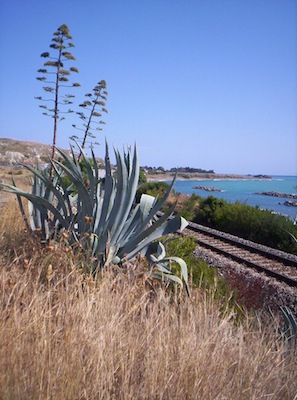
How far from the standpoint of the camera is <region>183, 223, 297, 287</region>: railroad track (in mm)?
8579

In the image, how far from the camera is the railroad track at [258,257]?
8.58 meters

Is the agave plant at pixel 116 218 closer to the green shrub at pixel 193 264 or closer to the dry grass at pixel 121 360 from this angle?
the green shrub at pixel 193 264

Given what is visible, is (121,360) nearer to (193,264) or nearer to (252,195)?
(193,264)

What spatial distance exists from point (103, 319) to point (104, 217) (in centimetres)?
221

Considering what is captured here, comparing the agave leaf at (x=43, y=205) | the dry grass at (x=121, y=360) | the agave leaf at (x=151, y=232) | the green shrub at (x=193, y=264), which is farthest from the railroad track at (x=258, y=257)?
the dry grass at (x=121, y=360)

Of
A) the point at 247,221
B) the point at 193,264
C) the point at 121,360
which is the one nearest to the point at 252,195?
the point at 247,221

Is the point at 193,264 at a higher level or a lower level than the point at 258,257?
higher

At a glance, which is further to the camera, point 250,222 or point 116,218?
point 250,222

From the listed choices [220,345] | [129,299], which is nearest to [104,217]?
[129,299]

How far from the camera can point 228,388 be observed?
2.58m

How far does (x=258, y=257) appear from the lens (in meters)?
10.1

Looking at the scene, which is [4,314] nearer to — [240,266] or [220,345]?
[220,345]

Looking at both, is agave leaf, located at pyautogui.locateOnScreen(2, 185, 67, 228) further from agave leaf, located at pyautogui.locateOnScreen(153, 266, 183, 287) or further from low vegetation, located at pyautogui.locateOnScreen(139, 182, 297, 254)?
low vegetation, located at pyautogui.locateOnScreen(139, 182, 297, 254)

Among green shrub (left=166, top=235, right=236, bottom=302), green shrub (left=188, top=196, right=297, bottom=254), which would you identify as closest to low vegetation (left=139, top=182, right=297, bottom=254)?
green shrub (left=188, top=196, right=297, bottom=254)
